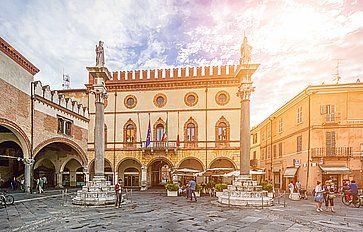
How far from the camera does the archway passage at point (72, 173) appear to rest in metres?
35.2

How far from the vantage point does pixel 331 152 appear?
79.4ft

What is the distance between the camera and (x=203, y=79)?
31266mm

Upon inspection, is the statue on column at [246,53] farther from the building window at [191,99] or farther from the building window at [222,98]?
the building window at [191,99]

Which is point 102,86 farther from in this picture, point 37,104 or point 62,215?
point 37,104

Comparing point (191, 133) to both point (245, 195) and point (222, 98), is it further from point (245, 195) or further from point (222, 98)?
point (245, 195)

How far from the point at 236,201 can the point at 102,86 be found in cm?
961

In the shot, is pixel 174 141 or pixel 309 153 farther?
pixel 174 141

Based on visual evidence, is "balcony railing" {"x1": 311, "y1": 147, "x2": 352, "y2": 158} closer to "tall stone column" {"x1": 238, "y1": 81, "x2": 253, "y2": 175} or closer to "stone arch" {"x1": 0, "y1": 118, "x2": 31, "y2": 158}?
"tall stone column" {"x1": 238, "y1": 81, "x2": 253, "y2": 175}

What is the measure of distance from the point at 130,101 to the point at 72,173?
11.1 metres

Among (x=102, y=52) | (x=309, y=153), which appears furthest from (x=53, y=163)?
(x=309, y=153)

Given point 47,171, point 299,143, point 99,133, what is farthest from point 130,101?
point 299,143

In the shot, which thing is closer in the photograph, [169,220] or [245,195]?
[169,220]

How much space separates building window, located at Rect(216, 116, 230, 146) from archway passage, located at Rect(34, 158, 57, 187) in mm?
18295

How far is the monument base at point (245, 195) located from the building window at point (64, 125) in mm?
18420
